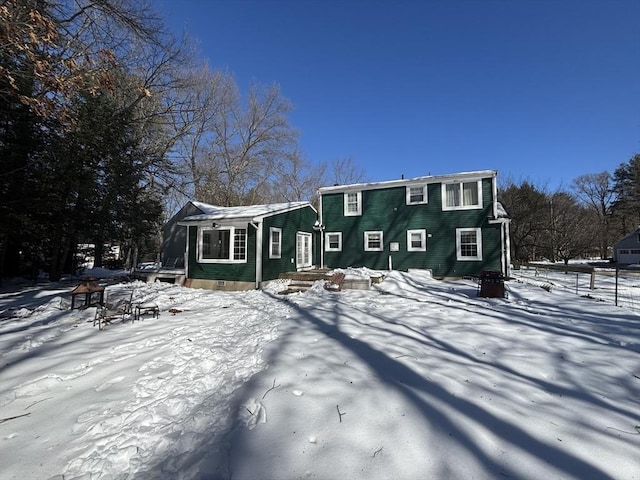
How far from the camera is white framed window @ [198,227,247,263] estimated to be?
1266 centimetres

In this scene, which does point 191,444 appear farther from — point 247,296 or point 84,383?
point 247,296

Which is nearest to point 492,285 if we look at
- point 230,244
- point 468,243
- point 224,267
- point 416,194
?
point 468,243

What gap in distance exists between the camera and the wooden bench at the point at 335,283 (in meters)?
11.1

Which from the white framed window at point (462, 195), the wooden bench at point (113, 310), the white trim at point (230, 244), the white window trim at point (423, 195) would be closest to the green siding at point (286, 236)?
the white trim at point (230, 244)

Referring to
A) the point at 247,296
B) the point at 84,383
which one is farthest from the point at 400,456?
the point at 247,296

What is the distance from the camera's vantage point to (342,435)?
99.7 inches

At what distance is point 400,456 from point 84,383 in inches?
145

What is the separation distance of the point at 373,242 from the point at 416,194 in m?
3.37

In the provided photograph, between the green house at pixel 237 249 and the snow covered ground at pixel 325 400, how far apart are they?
608 cm

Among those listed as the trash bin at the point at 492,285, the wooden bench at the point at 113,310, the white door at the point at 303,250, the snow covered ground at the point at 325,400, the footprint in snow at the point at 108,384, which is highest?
the white door at the point at 303,250

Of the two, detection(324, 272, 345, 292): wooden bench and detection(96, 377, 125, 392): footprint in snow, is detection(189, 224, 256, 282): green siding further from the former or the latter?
detection(96, 377, 125, 392): footprint in snow

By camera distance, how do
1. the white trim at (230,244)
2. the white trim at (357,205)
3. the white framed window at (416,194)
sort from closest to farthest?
1. the white trim at (230,244)
2. the white framed window at (416,194)
3. the white trim at (357,205)

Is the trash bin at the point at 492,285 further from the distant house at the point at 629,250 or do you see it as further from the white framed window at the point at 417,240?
the distant house at the point at 629,250

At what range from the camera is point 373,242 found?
16.7 m
